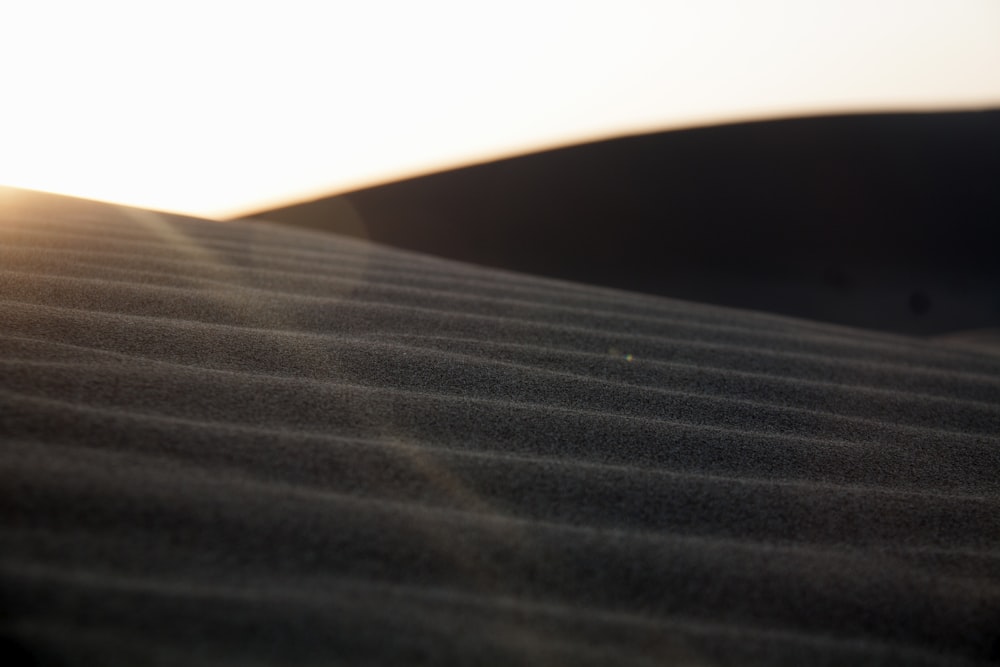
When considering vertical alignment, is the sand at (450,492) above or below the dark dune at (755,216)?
below

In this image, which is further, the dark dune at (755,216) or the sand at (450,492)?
the dark dune at (755,216)

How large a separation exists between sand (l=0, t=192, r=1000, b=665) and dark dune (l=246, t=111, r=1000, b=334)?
110 centimetres

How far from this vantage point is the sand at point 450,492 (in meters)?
0.48

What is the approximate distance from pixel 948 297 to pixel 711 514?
71.9 inches

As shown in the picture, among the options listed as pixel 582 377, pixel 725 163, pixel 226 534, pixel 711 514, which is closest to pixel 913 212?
pixel 725 163

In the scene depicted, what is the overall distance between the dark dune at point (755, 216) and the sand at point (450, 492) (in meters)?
1.10

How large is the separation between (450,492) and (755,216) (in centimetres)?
177

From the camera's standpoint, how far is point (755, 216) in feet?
7.13

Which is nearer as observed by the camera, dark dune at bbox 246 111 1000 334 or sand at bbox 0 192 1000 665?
sand at bbox 0 192 1000 665

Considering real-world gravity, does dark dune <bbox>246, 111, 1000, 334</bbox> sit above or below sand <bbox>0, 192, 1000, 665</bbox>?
above

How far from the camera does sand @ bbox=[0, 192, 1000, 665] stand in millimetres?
483

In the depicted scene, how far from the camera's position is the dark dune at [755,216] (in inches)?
82.5

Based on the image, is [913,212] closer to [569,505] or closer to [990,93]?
[990,93]

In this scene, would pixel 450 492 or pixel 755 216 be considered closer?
pixel 450 492
